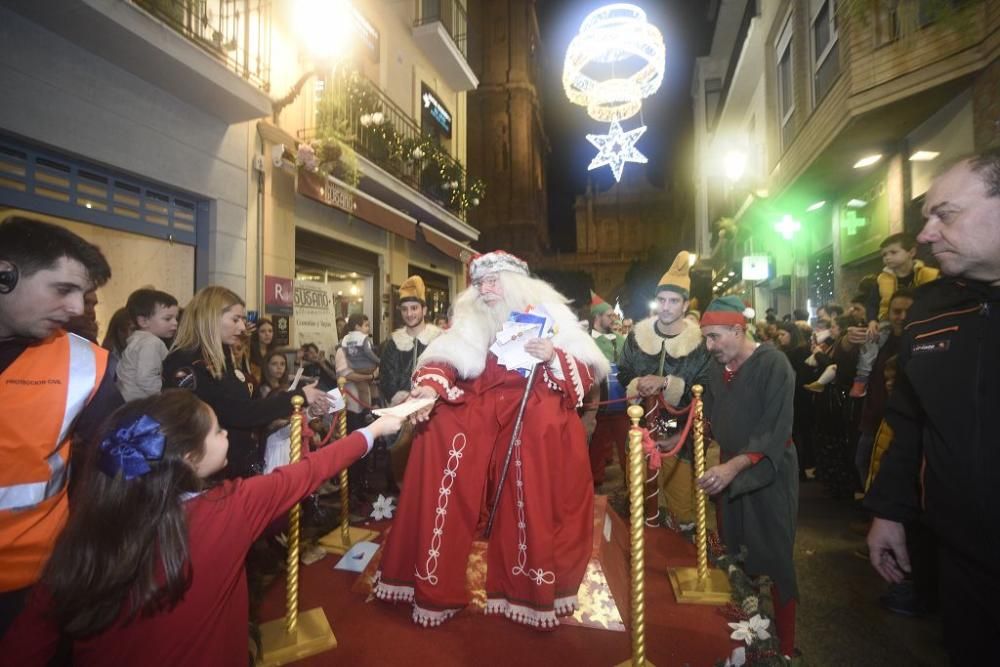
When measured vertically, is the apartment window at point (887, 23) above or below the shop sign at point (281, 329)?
above

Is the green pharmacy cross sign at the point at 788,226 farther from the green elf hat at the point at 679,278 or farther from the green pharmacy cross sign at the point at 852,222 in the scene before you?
the green elf hat at the point at 679,278

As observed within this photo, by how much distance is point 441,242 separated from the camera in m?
12.4

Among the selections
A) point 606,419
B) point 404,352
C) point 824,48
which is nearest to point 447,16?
point 824,48

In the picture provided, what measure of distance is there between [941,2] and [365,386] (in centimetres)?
716

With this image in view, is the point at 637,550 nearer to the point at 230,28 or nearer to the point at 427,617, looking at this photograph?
the point at 427,617

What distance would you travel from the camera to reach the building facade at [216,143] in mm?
4672

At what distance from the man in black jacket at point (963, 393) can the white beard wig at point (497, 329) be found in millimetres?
1618

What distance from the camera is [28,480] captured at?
168 cm

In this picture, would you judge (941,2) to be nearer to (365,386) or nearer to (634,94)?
(634,94)

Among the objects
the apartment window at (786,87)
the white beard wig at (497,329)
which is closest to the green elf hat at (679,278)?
the white beard wig at (497,329)

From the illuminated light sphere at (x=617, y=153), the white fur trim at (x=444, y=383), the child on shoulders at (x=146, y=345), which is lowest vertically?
the white fur trim at (x=444, y=383)

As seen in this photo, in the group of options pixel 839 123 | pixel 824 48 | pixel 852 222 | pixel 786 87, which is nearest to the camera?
pixel 839 123

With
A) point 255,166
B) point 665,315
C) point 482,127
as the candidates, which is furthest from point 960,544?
point 482,127

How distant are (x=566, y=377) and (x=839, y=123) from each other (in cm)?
701
